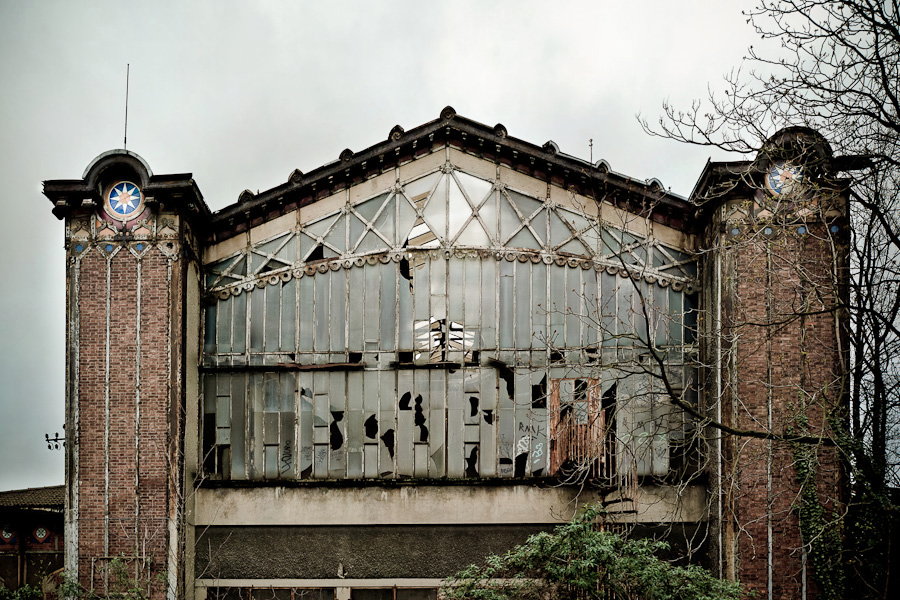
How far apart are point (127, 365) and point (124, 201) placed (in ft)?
10.4

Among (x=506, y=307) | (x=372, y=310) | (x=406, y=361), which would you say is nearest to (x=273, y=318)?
(x=372, y=310)

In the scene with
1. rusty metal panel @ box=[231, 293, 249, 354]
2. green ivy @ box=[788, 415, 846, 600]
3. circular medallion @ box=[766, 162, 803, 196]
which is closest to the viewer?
green ivy @ box=[788, 415, 846, 600]

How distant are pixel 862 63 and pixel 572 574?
851 centimetres

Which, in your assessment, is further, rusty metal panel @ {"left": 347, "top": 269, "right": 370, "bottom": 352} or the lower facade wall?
rusty metal panel @ {"left": 347, "top": 269, "right": 370, "bottom": 352}

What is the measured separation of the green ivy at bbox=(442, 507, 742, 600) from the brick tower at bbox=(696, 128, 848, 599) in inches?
76.5

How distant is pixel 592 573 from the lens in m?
14.3

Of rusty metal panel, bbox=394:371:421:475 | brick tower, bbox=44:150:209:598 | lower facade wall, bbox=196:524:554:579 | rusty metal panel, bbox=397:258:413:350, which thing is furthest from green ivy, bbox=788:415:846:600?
brick tower, bbox=44:150:209:598

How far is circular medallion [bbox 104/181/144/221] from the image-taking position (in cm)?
1778

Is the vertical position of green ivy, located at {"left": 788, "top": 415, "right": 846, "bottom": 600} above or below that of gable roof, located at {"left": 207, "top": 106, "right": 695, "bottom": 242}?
below

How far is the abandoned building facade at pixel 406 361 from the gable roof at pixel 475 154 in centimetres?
5

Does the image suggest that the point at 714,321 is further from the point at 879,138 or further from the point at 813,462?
the point at 879,138

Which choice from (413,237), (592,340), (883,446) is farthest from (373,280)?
(883,446)

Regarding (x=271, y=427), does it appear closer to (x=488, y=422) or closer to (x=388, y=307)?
(x=388, y=307)

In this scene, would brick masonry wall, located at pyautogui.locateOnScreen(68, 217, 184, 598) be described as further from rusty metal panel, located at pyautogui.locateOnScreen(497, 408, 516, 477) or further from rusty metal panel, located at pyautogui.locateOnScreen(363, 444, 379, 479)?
rusty metal panel, located at pyautogui.locateOnScreen(497, 408, 516, 477)
